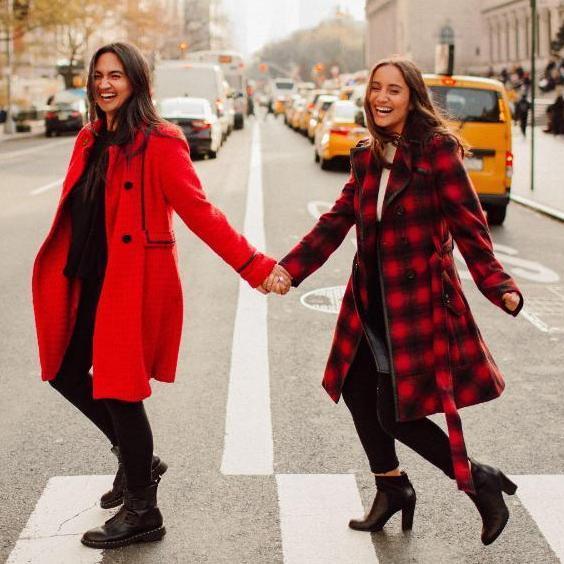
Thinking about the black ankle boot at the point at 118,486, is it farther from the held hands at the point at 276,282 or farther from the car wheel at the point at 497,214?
the car wheel at the point at 497,214

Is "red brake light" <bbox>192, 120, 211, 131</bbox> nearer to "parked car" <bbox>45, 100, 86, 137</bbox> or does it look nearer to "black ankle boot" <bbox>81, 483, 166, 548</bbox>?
"parked car" <bbox>45, 100, 86, 137</bbox>

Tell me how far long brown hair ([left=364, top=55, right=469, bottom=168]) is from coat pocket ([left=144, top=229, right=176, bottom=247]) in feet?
2.62

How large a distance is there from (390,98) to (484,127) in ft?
36.2

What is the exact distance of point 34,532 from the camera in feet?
13.9

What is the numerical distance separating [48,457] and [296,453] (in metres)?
1.14

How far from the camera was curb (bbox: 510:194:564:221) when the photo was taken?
15.3 metres

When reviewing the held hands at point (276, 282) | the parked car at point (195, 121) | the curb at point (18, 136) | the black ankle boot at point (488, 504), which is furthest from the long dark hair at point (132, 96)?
the curb at point (18, 136)

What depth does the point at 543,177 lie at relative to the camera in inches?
859

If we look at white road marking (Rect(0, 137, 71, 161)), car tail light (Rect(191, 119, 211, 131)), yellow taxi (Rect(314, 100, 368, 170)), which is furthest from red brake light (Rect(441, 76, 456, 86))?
white road marking (Rect(0, 137, 71, 161))

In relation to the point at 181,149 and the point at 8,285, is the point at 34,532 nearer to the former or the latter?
the point at 181,149

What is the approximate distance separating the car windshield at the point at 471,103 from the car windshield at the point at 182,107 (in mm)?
14002

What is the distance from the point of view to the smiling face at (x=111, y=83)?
400 centimetres

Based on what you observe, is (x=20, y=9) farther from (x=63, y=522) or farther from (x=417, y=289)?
(x=417, y=289)

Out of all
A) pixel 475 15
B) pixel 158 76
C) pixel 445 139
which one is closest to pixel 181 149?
pixel 445 139
